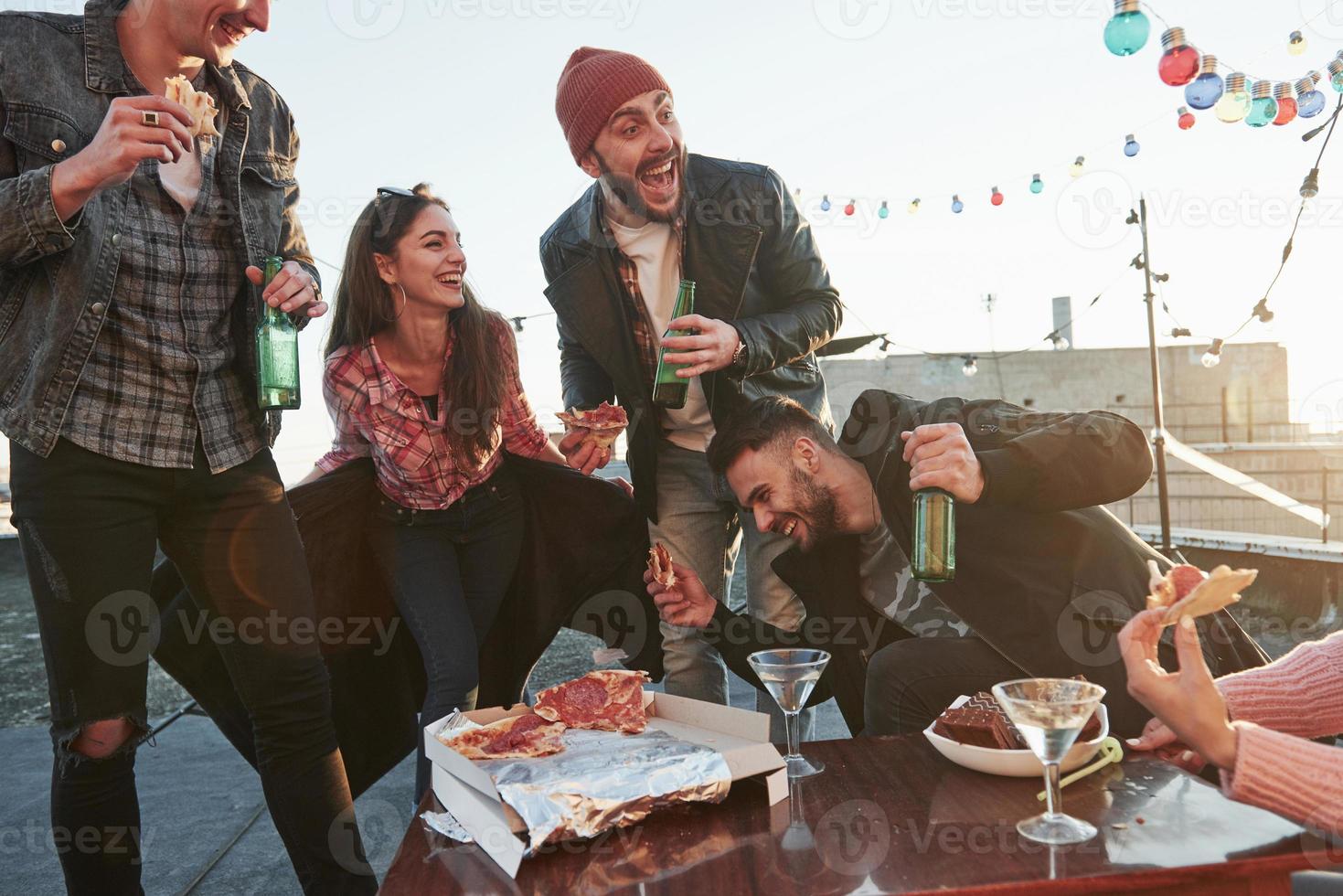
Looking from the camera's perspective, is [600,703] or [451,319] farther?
[451,319]

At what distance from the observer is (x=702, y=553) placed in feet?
9.96

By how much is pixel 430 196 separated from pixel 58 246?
4.56 ft

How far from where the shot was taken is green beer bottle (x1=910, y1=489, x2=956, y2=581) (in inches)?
85.7

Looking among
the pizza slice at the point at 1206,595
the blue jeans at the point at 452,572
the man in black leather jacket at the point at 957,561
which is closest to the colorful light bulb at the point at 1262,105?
the man in black leather jacket at the point at 957,561

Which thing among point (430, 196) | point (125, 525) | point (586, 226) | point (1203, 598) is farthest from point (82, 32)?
point (1203, 598)

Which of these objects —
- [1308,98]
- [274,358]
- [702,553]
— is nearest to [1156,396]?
[1308,98]

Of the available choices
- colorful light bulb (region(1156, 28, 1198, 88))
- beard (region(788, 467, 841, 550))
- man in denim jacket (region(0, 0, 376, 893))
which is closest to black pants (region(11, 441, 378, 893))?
man in denim jacket (region(0, 0, 376, 893))

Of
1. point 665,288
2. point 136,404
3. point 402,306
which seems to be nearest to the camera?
point 136,404

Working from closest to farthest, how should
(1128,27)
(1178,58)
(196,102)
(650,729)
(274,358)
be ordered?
(650,729) → (196,102) → (274,358) → (1128,27) → (1178,58)

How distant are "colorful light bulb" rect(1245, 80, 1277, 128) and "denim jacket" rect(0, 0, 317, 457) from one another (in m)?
4.04

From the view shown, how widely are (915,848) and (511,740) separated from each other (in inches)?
23.5

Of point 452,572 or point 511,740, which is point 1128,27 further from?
point 511,740

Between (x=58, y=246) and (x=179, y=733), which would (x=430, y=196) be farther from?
(x=179, y=733)

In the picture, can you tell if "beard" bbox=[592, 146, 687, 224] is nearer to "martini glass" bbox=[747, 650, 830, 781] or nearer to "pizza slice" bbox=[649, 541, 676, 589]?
"pizza slice" bbox=[649, 541, 676, 589]
